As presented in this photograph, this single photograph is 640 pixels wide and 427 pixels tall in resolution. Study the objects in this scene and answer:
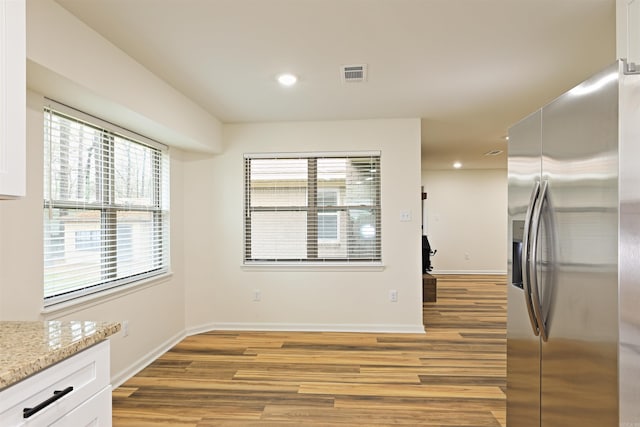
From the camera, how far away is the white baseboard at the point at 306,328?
14.3ft

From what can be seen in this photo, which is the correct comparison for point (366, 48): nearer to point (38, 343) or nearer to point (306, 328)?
point (38, 343)

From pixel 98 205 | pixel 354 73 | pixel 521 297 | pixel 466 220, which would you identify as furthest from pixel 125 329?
pixel 466 220

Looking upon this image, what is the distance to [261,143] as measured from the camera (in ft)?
14.8

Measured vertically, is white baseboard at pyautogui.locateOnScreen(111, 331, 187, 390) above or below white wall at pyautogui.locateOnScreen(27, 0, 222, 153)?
below

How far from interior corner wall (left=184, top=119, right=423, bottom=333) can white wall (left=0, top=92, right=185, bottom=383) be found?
0.23m

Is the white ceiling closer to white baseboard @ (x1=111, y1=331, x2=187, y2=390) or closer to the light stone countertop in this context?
the light stone countertop

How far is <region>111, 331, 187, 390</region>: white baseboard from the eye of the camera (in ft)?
9.84

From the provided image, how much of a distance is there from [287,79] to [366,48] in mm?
763

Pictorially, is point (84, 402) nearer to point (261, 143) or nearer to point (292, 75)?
point (292, 75)

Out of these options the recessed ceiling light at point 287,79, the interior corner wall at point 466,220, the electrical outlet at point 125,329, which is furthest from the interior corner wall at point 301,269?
the interior corner wall at point 466,220

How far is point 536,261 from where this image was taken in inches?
69.1

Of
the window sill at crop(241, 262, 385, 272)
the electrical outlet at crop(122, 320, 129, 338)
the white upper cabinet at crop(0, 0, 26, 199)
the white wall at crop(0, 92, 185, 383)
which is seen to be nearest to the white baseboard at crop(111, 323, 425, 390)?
the white wall at crop(0, 92, 185, 383)

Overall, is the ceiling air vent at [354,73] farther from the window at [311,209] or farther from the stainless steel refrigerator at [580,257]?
the window at [311,209]

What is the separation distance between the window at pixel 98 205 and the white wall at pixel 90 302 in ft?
0.38
